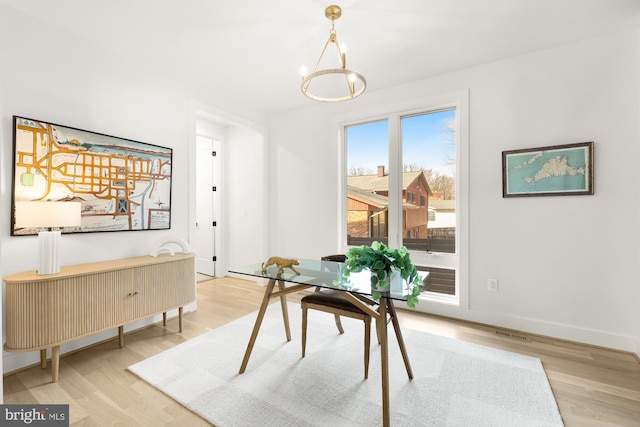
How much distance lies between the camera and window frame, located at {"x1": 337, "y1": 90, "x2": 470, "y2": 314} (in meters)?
3.12

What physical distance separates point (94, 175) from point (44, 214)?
0.71m

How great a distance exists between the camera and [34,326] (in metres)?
1.97

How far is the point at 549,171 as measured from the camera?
2.70m

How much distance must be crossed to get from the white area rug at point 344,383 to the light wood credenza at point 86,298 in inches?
18.0

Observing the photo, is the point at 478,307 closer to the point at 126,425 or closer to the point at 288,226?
the point at 288,226

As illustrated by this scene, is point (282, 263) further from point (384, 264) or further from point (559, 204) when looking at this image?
point (559, 204)

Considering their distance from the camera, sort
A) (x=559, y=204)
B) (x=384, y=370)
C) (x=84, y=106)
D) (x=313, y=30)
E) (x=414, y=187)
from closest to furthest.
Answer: (x=384, y=370) → (x=313, y=30) → (x=84, y=106) → (x=559, y=204) → (x=414, y=187)

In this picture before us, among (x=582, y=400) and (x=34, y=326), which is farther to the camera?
(x=34, y=326)

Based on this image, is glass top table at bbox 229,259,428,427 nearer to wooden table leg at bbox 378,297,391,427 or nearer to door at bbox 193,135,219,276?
wooden table leg at bbox 378,297,391,427

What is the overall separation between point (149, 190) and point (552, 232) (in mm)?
3907

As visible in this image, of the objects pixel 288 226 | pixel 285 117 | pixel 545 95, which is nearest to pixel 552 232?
pixel 545 95

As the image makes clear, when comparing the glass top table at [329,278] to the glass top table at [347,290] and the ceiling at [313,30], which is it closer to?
the glass top table at [347,290]

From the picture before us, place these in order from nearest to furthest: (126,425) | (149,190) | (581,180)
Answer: (126,425) < (581,180) < (149,190)

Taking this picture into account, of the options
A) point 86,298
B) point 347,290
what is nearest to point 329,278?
point 347,290
